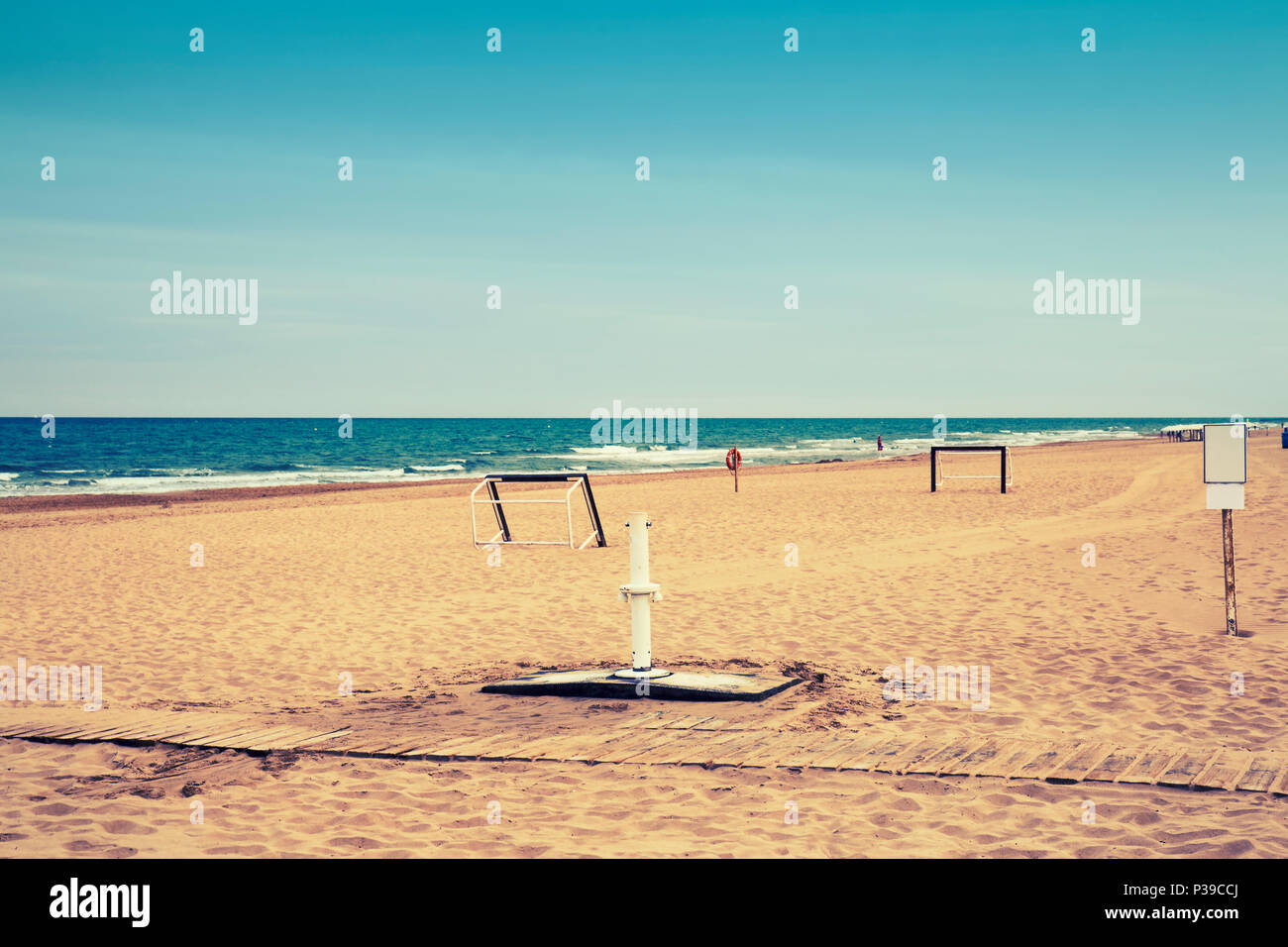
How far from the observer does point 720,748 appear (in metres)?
5.39

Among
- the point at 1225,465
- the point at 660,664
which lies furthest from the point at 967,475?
the point at 660,664

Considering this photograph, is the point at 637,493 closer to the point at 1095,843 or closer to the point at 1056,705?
the point at 1056,705

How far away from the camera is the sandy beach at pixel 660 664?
4277mm

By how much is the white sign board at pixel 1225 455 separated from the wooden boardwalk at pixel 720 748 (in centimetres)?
323

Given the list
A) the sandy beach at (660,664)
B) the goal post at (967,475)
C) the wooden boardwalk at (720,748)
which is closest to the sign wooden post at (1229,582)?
the sandy beach at (660,664)

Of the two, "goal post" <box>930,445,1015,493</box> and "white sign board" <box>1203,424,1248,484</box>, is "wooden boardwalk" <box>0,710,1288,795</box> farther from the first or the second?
"goal post" <box>930,445,1015,493</box>

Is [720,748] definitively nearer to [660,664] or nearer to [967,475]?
[660,664]

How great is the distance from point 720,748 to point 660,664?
87.1 inches

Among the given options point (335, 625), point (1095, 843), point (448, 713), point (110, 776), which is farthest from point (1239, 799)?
point (335, 625)

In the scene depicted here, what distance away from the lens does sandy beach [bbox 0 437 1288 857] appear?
14.0 feet

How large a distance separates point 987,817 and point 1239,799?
1.20m
